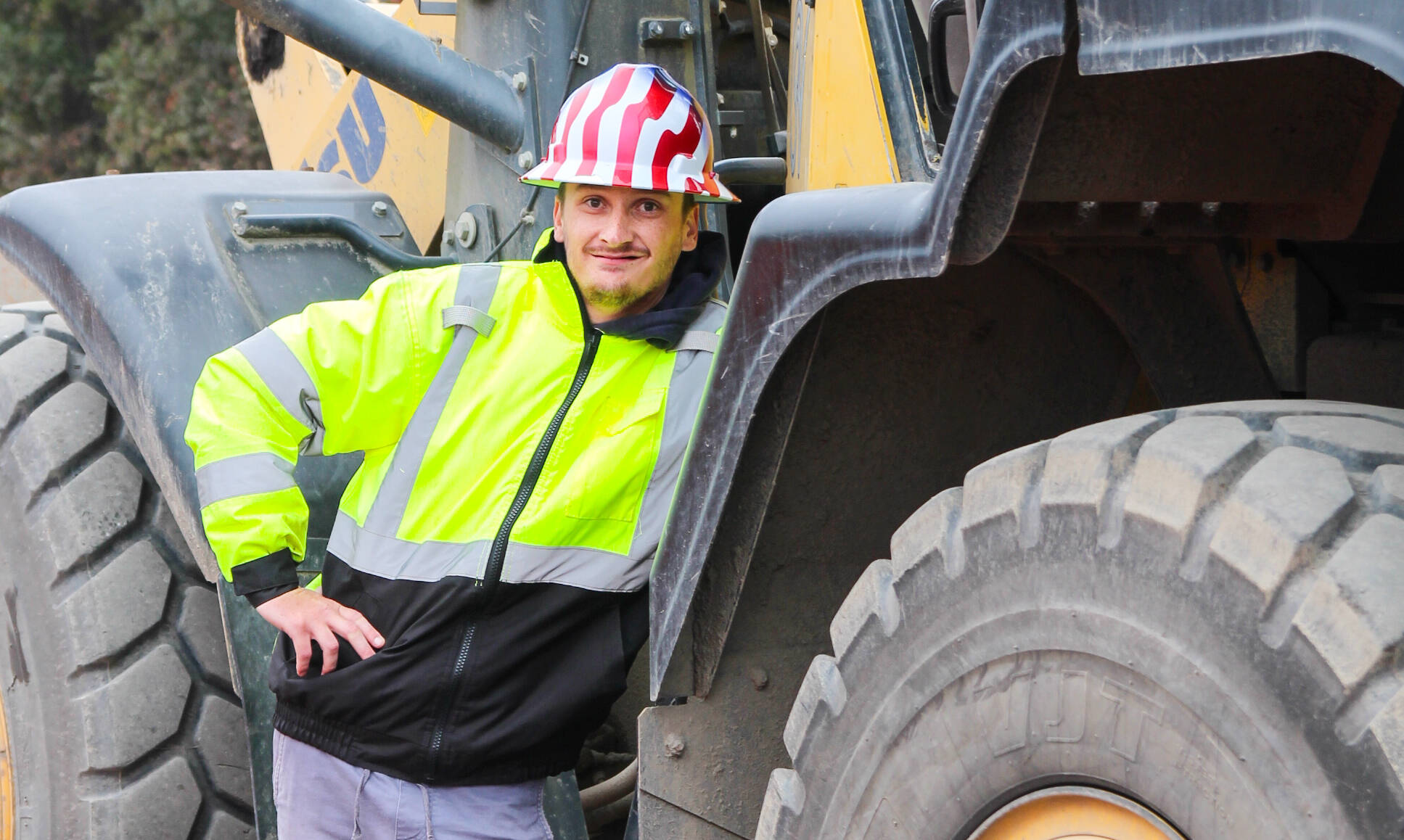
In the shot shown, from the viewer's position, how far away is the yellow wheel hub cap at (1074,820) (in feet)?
4.12

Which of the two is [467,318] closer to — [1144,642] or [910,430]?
[910,430]

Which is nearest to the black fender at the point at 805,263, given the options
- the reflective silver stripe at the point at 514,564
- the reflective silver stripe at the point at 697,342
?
the reflective silver stripe at the point at 514,564

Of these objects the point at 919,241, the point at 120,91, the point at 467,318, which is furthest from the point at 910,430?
the point at 120,91

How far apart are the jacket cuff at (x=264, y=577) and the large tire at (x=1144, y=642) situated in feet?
3.19

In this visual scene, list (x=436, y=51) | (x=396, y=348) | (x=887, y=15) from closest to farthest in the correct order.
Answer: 1. (x=887, y=15)
2. (x=396, y=348)
3. (x=436, y=51)

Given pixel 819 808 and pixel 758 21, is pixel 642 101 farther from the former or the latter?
pixel 819 808

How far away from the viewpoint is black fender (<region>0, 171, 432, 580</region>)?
247cm

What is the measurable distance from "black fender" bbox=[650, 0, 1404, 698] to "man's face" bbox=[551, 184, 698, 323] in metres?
0.65

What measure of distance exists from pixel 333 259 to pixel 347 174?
84cm

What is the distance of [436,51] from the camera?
109 inches

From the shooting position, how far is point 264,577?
7.23ft

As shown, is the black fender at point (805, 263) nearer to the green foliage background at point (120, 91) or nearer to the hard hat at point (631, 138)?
the hard hat at point (631, 138)

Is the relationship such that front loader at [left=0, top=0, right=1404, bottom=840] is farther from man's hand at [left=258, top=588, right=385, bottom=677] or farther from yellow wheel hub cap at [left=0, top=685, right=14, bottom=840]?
man's hand at [left=258, top=588, right=385, bottom=677]

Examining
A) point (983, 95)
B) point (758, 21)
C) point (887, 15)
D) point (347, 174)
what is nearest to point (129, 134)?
point (347, 174)
